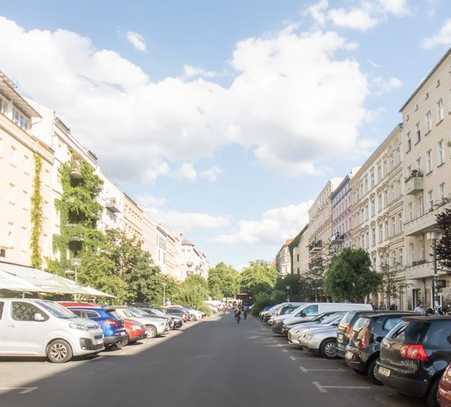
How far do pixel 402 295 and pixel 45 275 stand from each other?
26.9m

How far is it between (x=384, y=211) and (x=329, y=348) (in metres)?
38.1

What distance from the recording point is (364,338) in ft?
46.3

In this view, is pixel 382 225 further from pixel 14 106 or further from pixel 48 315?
pixel 48 315

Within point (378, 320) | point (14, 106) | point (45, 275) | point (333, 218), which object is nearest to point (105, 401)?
point (378, 320)

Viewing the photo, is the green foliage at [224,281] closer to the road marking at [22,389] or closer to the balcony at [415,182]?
the balcony at [415,182]

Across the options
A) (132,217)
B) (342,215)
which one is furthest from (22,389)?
(132,217)

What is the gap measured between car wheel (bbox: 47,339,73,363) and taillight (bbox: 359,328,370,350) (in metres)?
8.18

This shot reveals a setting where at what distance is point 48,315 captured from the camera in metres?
17.8

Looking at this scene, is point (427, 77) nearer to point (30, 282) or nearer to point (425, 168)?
point (425, 168)

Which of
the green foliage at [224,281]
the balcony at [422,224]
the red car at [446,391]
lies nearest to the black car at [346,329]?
the red car at [446,391]

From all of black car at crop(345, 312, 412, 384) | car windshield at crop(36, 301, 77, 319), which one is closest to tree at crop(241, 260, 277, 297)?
car windshield at crop(36, 301, 77, 319)

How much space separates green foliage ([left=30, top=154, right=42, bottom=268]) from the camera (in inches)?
1641

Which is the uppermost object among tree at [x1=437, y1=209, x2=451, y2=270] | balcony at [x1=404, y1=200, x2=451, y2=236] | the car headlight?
balcony at [x1=404, y1=200, x2=451, y2=236]

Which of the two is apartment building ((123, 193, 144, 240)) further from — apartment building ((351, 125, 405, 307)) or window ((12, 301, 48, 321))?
window ((12, 301, 48, 321))
